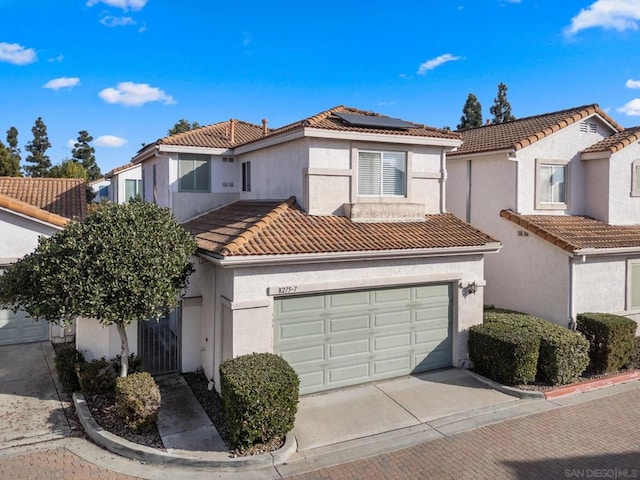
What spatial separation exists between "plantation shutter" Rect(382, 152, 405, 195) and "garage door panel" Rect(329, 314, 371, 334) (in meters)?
3.87

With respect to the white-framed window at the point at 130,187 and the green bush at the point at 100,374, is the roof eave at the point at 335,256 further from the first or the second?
the white-framed window at the point at 130,187

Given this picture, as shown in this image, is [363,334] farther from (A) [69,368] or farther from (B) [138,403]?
(A) [69,368]

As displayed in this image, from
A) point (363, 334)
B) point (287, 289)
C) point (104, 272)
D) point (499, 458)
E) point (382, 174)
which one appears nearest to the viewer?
point (499, 458)

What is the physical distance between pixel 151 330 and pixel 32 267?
3387mm

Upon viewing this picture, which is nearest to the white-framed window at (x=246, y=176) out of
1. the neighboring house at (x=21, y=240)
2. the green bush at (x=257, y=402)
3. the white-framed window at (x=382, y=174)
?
the white-framed window at (x=382, y=174)

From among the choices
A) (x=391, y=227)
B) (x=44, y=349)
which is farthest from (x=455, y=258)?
(x=44, y=349)

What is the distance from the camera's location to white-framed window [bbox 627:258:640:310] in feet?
49.5

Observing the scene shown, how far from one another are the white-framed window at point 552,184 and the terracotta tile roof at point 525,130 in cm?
105

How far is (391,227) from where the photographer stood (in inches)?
495

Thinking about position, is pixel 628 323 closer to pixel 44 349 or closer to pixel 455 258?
pixel 455 258

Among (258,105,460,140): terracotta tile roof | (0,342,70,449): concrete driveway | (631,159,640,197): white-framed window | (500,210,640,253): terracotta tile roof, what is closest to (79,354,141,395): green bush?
(0,342,70,449): concrete driveway

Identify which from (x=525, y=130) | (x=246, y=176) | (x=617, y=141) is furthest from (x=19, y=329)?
(x=617, y=141)

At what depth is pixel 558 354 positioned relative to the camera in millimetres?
11297

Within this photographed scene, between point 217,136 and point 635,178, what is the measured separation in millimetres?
15271
